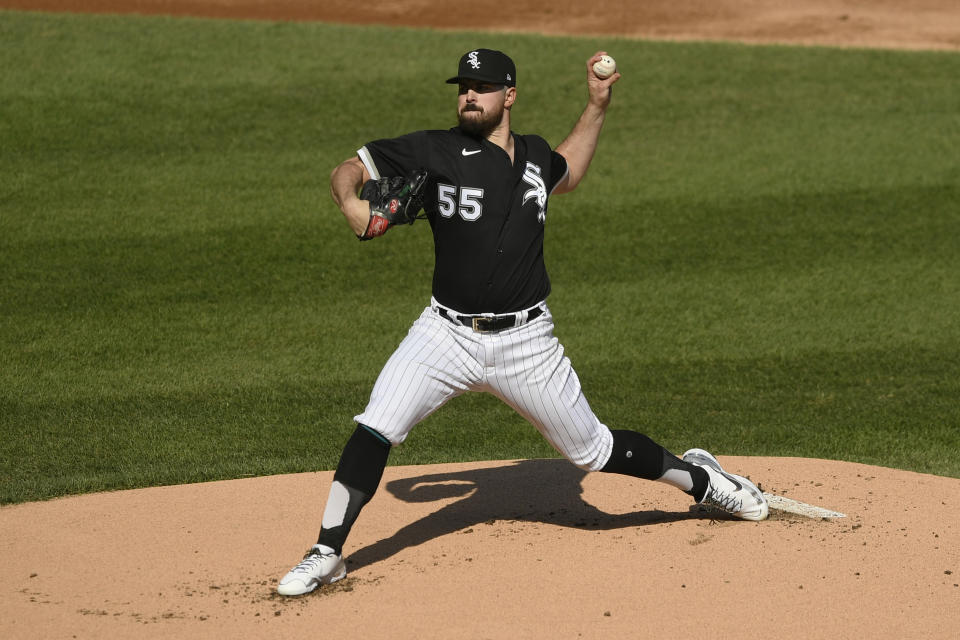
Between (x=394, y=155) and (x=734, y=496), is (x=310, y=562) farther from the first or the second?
(x=734, y=496)

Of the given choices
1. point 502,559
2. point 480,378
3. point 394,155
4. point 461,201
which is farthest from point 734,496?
point 394,155

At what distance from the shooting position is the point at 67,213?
10.3 m

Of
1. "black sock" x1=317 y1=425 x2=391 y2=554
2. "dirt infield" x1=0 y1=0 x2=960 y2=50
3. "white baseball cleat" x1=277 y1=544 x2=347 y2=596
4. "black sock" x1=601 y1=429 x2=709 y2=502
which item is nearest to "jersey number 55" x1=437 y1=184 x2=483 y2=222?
"black sock" x1=317 y1=425 x2=391 y2=554

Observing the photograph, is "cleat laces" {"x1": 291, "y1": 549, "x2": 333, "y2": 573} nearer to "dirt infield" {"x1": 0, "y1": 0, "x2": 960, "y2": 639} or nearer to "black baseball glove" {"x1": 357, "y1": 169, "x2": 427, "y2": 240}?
"dirt infield" {"x1": 0, "y1": 0, "x2": 960, "y2": 639}

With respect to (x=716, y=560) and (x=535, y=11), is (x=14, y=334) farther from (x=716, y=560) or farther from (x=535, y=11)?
(x=535, y=11)

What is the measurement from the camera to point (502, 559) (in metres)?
4.68

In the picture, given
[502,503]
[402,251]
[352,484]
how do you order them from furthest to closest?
[402,251] < [502,503] < [352,484]

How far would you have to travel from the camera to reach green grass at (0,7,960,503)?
22.9 ft

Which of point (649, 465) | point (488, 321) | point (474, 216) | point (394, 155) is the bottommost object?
point (649, 465)

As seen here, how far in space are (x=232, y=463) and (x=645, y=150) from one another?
22.6 ft

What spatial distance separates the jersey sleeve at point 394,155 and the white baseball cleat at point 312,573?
1407 mm

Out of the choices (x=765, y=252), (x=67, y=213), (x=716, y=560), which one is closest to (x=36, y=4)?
(x=67, y=213)

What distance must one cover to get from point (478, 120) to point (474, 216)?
0.38 metres

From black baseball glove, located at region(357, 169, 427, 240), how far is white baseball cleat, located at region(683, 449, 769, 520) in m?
1.73
